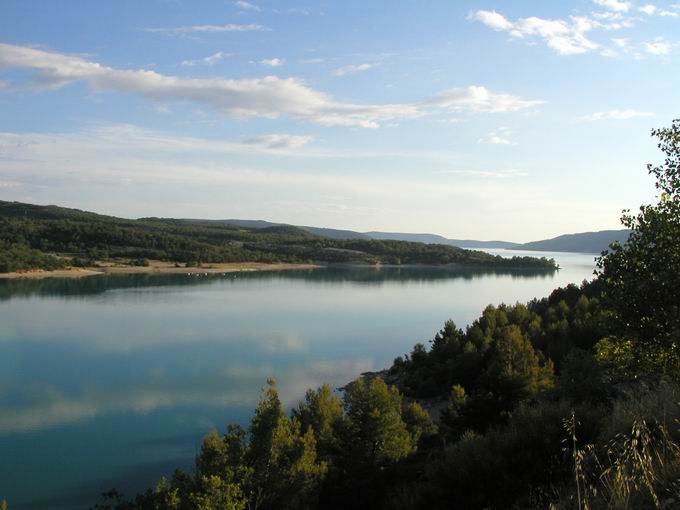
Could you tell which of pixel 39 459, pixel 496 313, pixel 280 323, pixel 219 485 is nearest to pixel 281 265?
pixel 280 323

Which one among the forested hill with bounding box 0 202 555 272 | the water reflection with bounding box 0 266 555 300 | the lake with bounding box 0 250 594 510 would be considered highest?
the forested hill with bounding box 0 202 555 272

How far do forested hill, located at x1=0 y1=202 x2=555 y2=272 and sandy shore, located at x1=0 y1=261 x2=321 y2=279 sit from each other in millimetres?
1917

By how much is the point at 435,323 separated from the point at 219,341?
1819 centimetres

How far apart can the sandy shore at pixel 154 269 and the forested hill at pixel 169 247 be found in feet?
6.29

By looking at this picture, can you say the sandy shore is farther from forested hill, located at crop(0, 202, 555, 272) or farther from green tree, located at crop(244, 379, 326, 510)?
green tree, located at crop(244, 379, 326, 510)

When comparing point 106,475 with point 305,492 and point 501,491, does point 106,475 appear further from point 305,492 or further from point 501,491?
point 501,491

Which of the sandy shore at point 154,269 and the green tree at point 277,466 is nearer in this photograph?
the green tree at point 277,466

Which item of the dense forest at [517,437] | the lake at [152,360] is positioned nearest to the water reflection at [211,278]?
the lake at [152,360]

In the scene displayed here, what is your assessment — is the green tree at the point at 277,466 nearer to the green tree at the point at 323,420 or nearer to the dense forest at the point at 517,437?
the dense forest at the point at 517,437

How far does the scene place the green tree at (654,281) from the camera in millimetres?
7191

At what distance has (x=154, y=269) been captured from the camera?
290 feet

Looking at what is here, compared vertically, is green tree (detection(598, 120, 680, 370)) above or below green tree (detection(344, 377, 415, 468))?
above

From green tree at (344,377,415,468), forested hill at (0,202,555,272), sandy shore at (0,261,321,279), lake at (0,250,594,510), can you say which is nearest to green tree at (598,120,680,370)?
green tree at (344,377,415,468)

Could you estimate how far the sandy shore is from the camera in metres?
75.2
